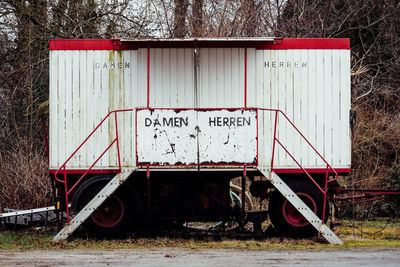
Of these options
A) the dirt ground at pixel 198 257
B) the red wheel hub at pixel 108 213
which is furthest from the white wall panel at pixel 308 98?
the red wheel hub at pixel 108 213

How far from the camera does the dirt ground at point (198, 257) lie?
26.4ft

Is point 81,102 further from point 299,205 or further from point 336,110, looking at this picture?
point 336,110

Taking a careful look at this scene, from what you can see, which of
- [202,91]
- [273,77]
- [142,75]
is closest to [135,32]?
[142,75]

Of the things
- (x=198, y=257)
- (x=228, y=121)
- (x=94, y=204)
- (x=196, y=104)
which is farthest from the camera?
(x=196, y=104)

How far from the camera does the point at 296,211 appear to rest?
10961 millimetres

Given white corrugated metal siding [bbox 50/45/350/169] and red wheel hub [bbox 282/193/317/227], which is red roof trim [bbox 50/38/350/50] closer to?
white corrugated metal siding [bbox 50/45/350/169]

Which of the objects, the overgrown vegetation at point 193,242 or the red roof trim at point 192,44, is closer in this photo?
the overgrown vegetation at point 193,242

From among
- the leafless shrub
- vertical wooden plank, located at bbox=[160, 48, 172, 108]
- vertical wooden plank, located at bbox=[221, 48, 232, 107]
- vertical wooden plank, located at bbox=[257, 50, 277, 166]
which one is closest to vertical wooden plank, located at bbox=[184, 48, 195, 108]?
vertical wooden plank, located at bbox=[160, 48, 172, 108]

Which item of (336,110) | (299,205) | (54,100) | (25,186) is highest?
(54,100)

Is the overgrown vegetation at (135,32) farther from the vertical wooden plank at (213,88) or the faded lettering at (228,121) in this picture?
the faded lettering at (228,121)

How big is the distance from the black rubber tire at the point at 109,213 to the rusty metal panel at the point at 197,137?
1046mm

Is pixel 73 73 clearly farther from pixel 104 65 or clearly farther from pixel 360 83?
pixel 360 83

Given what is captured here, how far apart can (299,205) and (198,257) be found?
102 inches

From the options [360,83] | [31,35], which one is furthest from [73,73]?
[360,83]
